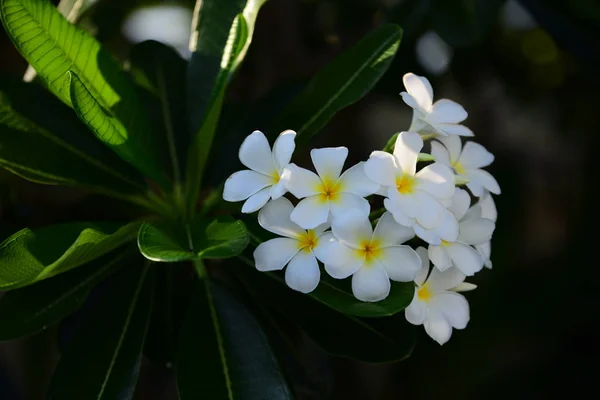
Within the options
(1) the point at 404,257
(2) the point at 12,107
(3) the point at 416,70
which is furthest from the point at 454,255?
(3) the point at 416,70

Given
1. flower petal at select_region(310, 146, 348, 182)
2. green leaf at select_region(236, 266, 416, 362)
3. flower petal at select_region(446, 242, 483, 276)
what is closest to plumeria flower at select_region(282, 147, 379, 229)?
flower petal at select_region(310, 146, 348, 182)

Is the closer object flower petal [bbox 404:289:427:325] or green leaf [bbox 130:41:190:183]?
flower petal [bbox 404:289:427:325]

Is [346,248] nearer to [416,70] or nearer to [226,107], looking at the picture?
[226,107]

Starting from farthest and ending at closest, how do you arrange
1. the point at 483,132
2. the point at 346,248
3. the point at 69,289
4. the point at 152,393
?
the point at 483,132, the point at 152,393, the point at 69,289, the point at 346,248

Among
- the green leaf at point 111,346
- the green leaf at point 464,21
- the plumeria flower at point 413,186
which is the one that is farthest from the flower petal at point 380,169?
the green leaf at point 464,21

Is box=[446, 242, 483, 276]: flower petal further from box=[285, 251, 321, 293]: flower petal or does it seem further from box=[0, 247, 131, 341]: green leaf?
box=[0, 247, 131, 341]: green leaf
